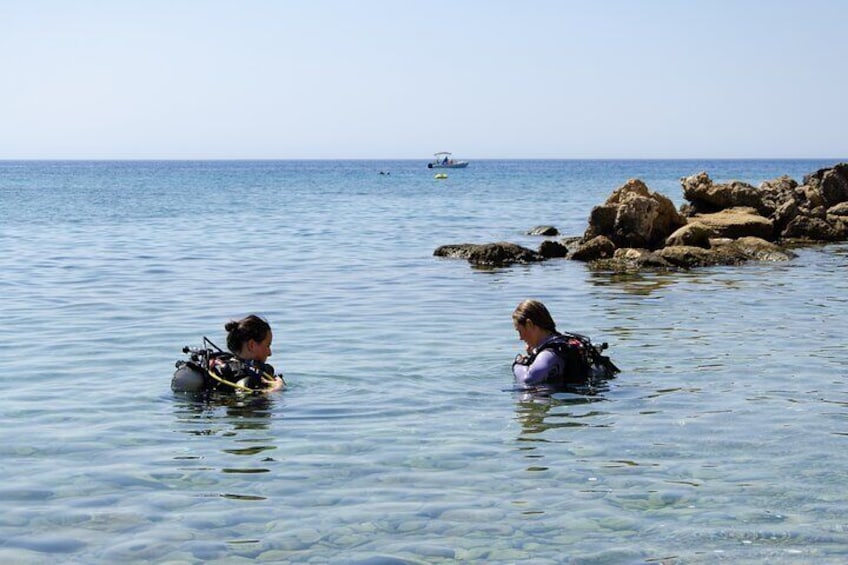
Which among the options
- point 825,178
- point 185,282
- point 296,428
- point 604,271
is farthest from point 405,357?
point 825,178

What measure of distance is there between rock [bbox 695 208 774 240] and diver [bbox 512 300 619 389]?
19.2m

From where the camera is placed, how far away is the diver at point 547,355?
1114cm

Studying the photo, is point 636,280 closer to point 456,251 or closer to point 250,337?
point 456,251

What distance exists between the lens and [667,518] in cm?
737

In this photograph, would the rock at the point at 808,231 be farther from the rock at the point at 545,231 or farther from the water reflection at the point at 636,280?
the water reflection at the point at 636,280

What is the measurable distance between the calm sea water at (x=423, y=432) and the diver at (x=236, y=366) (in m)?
0.20

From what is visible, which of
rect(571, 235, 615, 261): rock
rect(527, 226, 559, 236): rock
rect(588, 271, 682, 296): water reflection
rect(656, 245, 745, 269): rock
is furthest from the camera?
rect(527, 226, 559, 236): rock

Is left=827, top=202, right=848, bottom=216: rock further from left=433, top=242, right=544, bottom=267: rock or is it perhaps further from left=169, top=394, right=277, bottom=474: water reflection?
left=169, top=394, right=277, bottom=474: water reflection

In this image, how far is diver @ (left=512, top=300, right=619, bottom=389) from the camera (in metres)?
11.1

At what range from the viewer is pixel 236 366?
35.7 ft

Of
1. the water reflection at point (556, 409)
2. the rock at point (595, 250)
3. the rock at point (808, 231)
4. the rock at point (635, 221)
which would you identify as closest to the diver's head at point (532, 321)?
the water reflection at point (556, 409)

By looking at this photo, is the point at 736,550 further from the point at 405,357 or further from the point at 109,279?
the point at 109,279

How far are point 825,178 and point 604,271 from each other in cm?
1601

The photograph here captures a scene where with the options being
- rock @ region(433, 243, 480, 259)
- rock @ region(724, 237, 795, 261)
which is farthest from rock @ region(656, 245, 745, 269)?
rock @ region(433, 243, 480, 259)
